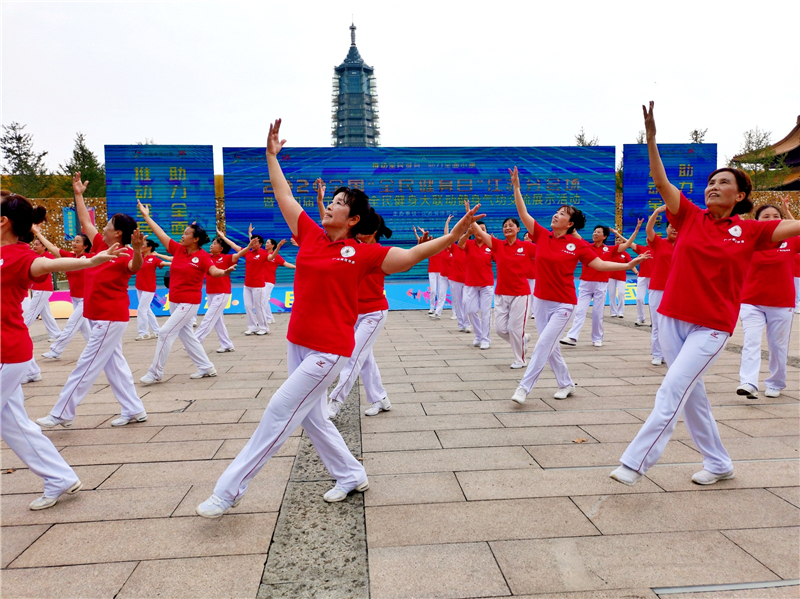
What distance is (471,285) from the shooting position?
9.20 meters

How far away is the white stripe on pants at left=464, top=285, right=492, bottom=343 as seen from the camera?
8.94 metres

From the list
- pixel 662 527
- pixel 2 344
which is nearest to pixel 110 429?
pixel 2 344

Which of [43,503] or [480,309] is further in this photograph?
[480,309]

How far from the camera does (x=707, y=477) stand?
332 centimetres

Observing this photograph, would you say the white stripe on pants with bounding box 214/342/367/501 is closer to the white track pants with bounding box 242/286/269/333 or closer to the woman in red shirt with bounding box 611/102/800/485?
the woman in red shirt with bounding box 611/102/800/485

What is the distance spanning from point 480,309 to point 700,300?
236 inches

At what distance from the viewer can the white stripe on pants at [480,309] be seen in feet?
29.3

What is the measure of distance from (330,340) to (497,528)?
128cm

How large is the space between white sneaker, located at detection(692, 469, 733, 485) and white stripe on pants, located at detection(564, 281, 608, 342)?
5898mm

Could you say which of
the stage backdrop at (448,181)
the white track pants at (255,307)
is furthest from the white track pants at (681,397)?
the stage backdrop at (448,181)

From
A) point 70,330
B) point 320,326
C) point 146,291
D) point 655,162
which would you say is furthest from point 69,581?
point 146,291

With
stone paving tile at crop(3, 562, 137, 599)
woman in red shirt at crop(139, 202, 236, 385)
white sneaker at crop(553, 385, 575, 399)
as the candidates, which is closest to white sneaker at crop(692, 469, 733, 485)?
white sneaker at crop(553, 385, 575, 399)

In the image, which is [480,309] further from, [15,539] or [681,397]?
[15,539]

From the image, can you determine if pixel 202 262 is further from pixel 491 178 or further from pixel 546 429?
pixel 491 178
